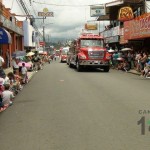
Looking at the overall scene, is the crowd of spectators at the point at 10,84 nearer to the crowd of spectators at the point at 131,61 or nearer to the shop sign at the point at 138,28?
the crowd of spectators at the point at 131,61

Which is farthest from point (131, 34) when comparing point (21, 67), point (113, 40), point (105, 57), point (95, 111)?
point (95, 111)

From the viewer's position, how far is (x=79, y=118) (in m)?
9.40

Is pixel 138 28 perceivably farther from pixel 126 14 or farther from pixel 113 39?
pixel 113 39

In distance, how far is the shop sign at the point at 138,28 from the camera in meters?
29.3

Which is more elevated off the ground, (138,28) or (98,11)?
(98,11)

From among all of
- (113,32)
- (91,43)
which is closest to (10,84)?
(91,43)

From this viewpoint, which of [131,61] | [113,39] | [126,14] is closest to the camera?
[131,61]

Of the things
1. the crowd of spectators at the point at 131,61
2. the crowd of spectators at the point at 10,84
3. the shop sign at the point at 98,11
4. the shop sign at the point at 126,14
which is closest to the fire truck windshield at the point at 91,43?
the crowd of spectators at the point at 131,61

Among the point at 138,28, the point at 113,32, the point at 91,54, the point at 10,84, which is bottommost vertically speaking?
the point at 10,84

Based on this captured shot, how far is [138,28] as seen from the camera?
3172 cm

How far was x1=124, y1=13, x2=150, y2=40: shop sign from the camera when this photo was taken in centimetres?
2934

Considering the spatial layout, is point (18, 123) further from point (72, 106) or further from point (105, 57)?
point (105, 57)

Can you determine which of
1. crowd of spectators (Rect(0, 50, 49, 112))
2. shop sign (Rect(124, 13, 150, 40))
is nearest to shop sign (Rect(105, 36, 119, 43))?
shop sign (Rect(124, 13, 150, 40))

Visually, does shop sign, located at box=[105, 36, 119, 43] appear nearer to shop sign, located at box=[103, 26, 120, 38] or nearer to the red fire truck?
shop sign, located at box=[103, 26, 120, 38]
